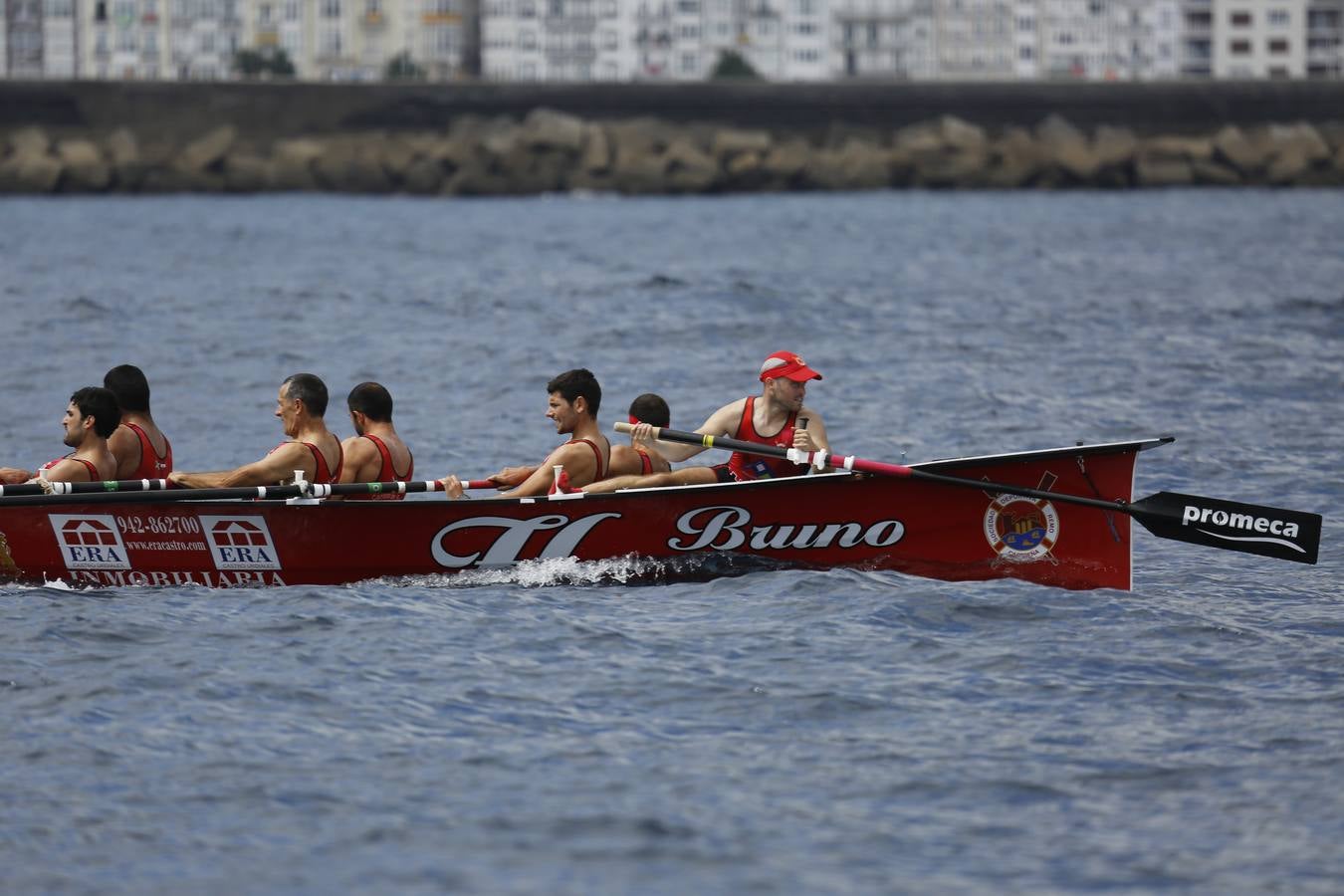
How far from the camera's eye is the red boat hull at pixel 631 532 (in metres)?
13.7

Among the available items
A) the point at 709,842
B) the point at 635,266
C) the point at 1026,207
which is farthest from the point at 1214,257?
the point at 709,842

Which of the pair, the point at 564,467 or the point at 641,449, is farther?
the point at 641,449

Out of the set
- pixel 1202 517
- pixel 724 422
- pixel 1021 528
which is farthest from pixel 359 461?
pixel 1202 517

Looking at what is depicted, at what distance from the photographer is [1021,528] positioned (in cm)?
1398

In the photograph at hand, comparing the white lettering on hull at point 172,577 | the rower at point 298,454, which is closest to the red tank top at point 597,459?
the rower at point 298,454

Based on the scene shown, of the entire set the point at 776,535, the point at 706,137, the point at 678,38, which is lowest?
the point at 776,535

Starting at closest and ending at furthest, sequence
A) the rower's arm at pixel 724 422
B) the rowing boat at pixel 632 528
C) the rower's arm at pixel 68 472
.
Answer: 1. the rowing boat at pixel 632 528
2. the rower's arm at pixel 68 472
3. the rower's arm at pixel 724 422

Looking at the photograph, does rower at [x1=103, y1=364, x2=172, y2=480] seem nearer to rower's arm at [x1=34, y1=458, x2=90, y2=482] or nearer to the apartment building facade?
rower's arm at [x1=34, y1=458, x2=90, y2=482]

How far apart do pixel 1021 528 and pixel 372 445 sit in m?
4.64

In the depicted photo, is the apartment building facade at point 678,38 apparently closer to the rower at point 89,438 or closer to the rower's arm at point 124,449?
the rower's arm at point 124,449

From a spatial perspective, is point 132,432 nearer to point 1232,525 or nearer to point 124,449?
point 124,449

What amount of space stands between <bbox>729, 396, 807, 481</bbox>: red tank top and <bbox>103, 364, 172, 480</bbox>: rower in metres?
4.18

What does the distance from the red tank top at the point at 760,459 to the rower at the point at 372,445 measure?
247 cm

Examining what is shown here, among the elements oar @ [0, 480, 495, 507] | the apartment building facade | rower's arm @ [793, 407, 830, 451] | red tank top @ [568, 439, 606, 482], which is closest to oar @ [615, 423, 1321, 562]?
rower's arm @ [793, 407, 830, 451]
